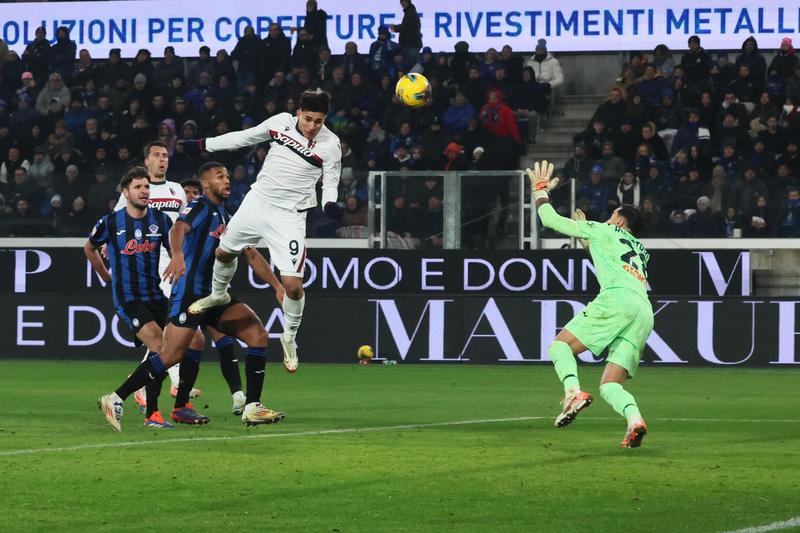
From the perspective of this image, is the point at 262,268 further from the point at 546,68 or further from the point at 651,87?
the point at 546,68

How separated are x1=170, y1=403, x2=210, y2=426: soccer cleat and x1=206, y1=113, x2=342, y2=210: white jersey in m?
1.90

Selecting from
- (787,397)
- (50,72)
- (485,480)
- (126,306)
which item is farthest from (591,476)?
(50,72)

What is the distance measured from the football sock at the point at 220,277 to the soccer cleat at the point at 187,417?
0.90 metres

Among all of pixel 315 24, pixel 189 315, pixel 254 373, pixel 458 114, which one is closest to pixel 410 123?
pixel 458 114

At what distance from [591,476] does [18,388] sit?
337 inches

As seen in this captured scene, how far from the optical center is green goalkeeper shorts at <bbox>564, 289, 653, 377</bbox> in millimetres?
9820

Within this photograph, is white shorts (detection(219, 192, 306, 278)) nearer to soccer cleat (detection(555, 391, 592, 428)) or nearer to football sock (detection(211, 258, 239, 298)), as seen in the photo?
football sock (detection(211, 258, 239, 298))

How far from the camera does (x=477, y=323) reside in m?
20.3

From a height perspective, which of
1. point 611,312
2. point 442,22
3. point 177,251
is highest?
point 442,22

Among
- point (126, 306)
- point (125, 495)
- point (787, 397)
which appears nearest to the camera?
point (125, 495)

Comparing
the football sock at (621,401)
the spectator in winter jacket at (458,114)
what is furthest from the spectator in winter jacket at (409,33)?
the football sock at (621,401)

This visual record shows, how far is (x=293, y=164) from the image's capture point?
12.1 metres

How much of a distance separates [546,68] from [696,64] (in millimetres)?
2594

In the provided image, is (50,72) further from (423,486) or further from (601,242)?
(423,486)
